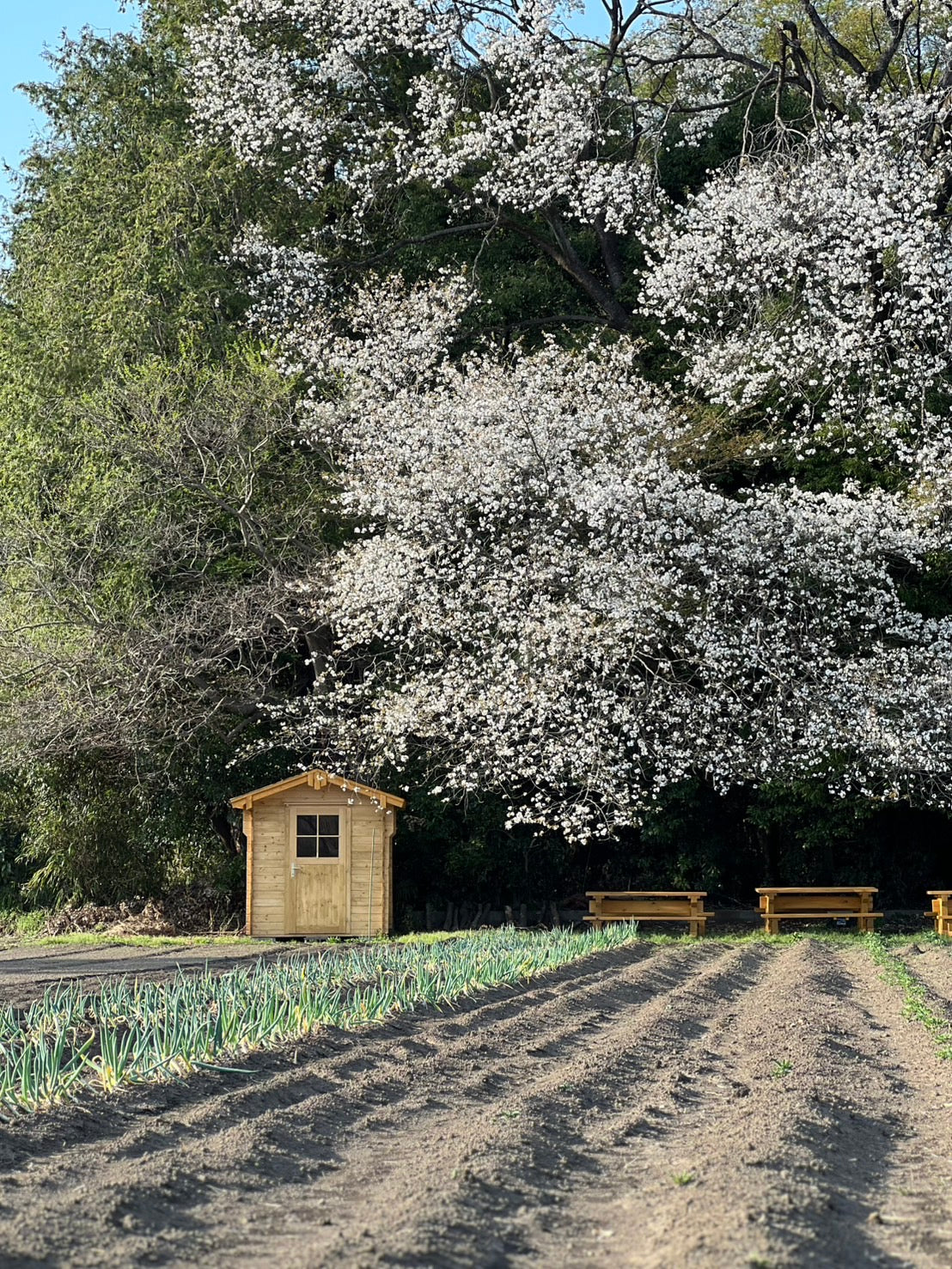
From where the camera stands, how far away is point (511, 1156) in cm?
427

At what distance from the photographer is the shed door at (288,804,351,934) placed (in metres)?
14.2

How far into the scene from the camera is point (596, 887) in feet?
Result: 56.8

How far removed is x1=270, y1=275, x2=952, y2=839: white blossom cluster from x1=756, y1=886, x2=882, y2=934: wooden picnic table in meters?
1.17

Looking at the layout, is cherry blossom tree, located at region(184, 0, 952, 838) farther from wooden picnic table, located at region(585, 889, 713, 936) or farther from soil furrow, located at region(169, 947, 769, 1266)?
soil furrow, located at region(169, 947, 769, 1266)

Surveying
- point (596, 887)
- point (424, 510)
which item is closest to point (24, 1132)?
point (424, 510)

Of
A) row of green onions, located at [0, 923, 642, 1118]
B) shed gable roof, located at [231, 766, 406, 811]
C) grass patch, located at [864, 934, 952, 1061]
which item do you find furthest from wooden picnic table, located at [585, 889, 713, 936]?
row of green onions, located at [0, 923, 642, 1118]

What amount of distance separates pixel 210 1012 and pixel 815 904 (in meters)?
9.98

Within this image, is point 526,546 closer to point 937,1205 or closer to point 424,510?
point 424,510

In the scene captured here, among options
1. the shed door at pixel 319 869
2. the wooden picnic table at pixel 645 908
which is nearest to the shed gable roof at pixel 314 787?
the shed door at pixel 319 869

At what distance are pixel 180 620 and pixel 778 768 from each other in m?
6.72

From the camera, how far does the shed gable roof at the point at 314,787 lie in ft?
46.6

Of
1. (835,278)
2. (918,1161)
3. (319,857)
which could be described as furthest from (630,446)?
(918,1161)

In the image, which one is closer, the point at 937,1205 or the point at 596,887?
the point at 937,1205

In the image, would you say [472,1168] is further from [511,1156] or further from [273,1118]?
[273,1118]
